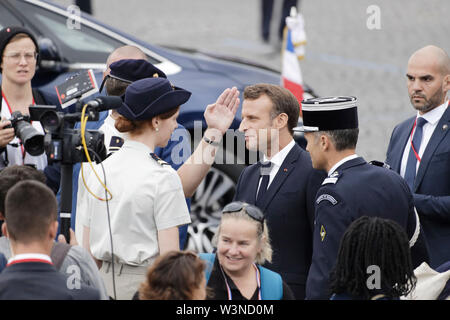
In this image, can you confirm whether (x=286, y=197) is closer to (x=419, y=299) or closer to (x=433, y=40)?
(x=419, y=299)

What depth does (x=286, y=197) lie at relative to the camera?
539 centimetres

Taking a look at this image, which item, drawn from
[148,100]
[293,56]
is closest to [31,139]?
[148,100]

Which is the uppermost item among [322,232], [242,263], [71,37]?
[71,37]

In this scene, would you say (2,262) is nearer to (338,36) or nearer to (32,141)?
Result: (32,141)

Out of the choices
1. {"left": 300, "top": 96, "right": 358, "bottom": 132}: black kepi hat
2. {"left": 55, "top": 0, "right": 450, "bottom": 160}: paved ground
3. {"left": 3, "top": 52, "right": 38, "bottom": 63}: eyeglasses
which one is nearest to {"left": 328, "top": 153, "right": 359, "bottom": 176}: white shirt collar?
{"left": 300, "top": 96, "right": 358, "bottom": 132}: black kepi hat

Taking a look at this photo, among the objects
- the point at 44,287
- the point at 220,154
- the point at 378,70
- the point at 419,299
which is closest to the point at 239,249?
the point at 419,299

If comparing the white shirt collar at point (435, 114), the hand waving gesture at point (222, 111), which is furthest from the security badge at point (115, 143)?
the white shirt collar at point (435, 114)

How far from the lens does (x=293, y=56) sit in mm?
9539

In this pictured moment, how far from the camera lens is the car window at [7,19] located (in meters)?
8.07

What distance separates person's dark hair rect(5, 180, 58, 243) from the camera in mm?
4059

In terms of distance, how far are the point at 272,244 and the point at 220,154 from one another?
2.46m

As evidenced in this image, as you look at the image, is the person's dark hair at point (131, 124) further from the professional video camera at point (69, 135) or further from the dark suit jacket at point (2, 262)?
the dark suit jacket at point (2, 262)

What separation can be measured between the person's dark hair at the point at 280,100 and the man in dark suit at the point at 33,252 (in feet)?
6.26

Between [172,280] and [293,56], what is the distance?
578cm
